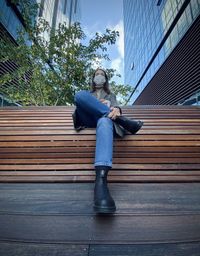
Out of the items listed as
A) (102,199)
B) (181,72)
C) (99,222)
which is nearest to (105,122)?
(102,199)

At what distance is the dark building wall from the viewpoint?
12.2m

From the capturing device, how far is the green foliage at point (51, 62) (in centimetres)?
829

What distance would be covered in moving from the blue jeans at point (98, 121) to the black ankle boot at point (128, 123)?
137mm

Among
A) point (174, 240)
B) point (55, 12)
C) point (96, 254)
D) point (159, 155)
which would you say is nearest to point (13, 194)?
point (96, 254)

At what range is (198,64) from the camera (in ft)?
39.3

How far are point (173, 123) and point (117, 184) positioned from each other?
1550 millimetres

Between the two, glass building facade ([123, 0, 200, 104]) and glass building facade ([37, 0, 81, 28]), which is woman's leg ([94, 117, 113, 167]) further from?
glass building facade ([37, 0, 81, 28])

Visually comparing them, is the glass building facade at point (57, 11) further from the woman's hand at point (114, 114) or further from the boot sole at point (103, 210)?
the boot sole at point (103, 210)

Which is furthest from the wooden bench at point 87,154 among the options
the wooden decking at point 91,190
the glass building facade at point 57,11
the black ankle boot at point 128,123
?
the glass building facade at point 57,11

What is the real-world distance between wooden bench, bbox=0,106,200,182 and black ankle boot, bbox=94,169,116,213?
429mm

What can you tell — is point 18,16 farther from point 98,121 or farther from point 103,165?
point 103,165

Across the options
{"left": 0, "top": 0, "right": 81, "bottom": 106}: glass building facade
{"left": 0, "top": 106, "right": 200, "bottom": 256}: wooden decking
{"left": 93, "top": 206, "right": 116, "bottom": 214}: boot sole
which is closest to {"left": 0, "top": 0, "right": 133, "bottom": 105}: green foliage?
{"left": 0, "top": 0, "right": 81, "bottom": 106}: glass building facade

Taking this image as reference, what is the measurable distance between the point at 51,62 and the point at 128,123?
25.0 feet

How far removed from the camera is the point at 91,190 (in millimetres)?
1862
